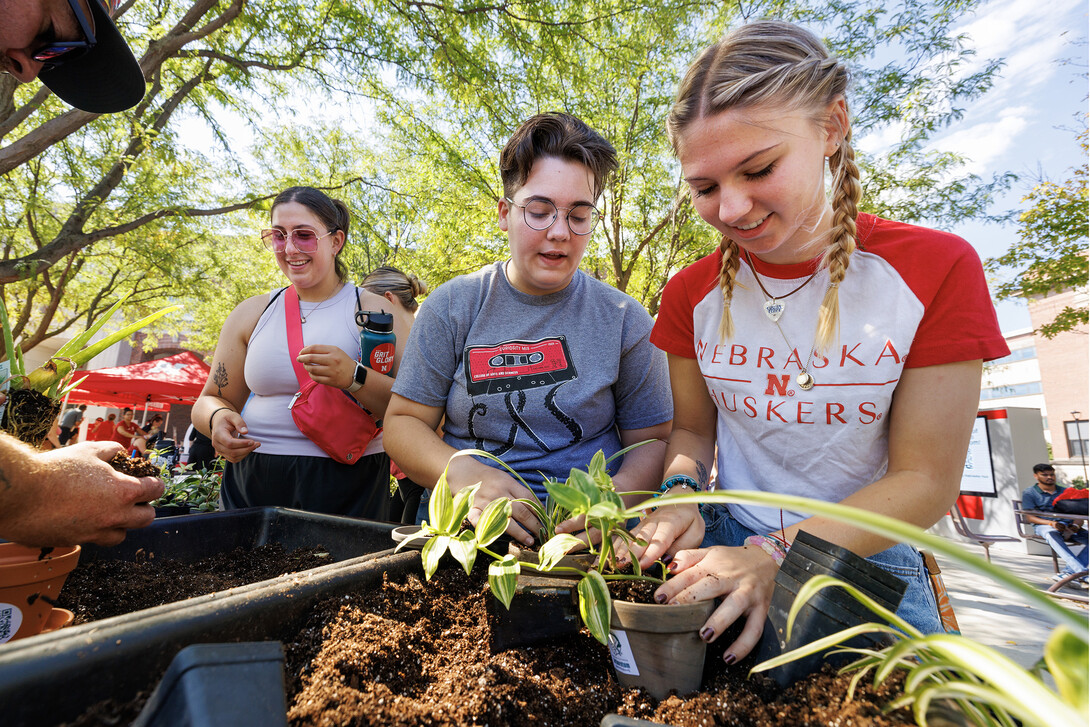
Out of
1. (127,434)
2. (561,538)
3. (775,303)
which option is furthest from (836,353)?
(127,434)

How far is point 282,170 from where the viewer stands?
374 inches

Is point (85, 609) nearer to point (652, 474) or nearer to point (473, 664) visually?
point (473, 664)

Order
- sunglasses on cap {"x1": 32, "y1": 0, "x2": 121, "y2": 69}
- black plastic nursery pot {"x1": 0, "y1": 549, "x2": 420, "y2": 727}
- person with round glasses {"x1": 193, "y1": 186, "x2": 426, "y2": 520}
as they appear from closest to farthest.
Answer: black plastic nursery pot {"x1": 0, "y1": 549, "x2": 420, "y2": 727} < sunglasses on cap {"x1": 32, "y1": 0, "x2": 121, "y2": 69} < person with round glasses {"x1": 193, "y1": 186, "x2": 426, "y2": 520}

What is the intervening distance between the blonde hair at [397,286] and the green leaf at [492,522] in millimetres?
2323

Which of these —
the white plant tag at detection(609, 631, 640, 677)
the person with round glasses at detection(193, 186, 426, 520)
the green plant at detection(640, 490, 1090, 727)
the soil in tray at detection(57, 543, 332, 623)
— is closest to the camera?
the green plant at detection(640, 490, 1090, 727)

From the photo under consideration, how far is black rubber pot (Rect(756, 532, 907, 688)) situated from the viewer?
0.70 meters

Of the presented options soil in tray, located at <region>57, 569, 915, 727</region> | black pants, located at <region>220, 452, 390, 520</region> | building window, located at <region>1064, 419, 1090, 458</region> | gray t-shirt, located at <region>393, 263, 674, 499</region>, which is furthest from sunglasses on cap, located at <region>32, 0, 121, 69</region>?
building window, located at <region>1064, 419, 1090, 458</region>

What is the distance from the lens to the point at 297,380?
226cm

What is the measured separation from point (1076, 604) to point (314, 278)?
27.6ft

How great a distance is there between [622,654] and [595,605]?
0.11 metres

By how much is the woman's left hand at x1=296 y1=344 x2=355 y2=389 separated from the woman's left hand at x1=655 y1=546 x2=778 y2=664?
158 cm

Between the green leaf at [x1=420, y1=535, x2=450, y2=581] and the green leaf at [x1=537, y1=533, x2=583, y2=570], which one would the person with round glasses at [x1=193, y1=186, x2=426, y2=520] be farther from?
the green leaf at [x1=537, y1=533, x2=583, y2=570]

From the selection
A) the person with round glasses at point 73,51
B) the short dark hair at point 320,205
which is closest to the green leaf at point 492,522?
the person with round glasses at point 73,51

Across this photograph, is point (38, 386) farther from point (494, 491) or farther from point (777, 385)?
point (777, 385)
